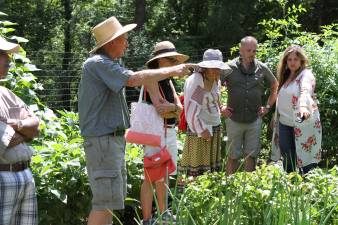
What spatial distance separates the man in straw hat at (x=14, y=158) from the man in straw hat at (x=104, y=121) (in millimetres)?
472

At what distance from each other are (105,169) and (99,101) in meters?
0.46

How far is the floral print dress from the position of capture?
5594 millimetres

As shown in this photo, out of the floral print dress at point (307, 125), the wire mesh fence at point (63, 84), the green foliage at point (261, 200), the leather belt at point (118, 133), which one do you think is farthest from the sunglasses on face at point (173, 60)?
the wire mesh fence at point (63, 84)

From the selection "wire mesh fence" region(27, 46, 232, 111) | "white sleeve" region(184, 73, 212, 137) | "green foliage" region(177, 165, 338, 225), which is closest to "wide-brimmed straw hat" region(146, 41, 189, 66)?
"white sleeve" region(184, 73, 212, 137)

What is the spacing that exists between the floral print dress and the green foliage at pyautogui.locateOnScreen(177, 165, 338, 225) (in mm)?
1414

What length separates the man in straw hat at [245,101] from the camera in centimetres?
620

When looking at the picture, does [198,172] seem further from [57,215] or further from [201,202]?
[201,202]

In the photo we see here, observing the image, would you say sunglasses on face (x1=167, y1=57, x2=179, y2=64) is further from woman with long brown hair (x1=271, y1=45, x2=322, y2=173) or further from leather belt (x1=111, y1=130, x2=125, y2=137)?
woman with long brown hair (x1=271, y1=45, x2=322, y2=173)

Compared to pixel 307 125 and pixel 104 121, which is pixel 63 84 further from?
pixel 104 121

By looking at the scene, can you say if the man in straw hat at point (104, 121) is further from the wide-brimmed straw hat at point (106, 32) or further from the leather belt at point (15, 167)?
the leather belt at point (15, 167)

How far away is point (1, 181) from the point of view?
3.44m

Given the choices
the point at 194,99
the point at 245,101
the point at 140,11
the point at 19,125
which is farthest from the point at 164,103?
the point at 140,11

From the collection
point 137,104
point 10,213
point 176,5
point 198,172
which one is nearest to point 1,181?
point 10,213

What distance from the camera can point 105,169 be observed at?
408cm
